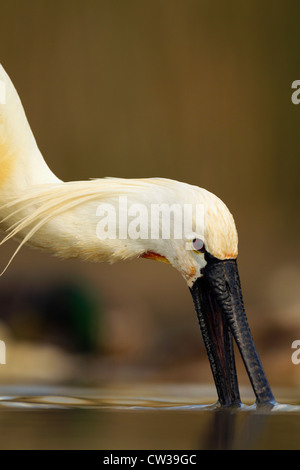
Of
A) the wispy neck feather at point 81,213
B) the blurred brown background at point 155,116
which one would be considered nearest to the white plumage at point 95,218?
the wispy neck feather at point 81,213

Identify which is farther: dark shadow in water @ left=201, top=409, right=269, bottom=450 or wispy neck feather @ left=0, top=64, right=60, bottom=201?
wispy neck feather @ left=0, top=64, right=60, bottom=201

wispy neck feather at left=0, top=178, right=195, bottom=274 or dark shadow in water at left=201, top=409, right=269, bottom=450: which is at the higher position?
wispy neck feather at left=0, top=178, right=195, bottom=274

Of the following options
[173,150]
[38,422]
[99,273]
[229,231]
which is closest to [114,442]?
[38,422]

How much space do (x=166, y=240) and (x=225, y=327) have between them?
1.09 feet

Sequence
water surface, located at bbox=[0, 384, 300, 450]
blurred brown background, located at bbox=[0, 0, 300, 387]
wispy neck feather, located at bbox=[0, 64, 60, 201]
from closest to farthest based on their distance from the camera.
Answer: water surface, located at bbox=[0, 384, 300, 450]
wispy neck feather, located at bbox=[0, 64, 60, 201]
blurred brown background, located at bbox=[0, 0, 300, 387]

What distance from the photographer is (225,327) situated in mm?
3186

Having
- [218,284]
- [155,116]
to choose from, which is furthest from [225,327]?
[155,116]

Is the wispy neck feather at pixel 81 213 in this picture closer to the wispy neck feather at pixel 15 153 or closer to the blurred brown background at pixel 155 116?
the wispy neck feather at pixel 15 153

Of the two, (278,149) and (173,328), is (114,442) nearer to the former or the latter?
(173,328)

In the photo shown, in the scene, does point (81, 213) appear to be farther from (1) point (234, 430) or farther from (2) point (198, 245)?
(1) point (234, 430)

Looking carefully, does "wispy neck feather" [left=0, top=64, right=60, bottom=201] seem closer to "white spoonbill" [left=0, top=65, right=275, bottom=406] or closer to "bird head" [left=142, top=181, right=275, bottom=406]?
"white spoonbill" [left=0, top=65, right=275, bottom=406]

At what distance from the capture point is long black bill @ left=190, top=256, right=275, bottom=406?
3092 mm

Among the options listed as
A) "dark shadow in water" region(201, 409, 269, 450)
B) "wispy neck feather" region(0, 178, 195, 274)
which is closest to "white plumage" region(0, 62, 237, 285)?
"wispy neck feather" region(0, 178, 195, 274)
